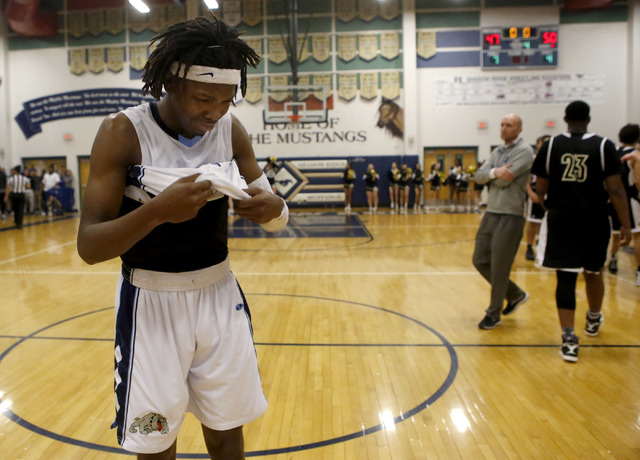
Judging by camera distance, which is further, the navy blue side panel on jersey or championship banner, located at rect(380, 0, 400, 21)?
A: championship banner, located at rect(380, 0, 400, 21)

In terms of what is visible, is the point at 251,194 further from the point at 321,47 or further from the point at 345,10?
the point at 345,10

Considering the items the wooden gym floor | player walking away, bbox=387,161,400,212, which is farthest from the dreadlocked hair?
player walking away, bbox=387,161,400,212

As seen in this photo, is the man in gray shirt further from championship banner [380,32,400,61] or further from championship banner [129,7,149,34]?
championship banner [129,7,149,34]

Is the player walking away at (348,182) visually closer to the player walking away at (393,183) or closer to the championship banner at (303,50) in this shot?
the player walking away at (393,183)

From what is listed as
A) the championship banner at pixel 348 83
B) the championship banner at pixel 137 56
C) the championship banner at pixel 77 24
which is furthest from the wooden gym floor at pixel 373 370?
the championship banner at pixel 77 24

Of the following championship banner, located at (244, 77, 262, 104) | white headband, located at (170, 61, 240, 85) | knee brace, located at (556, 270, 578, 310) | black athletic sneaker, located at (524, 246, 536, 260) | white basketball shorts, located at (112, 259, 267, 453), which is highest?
championship banner, located at (244, 77, 262, 104)

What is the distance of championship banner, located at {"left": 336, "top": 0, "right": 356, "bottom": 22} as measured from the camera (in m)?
17.4

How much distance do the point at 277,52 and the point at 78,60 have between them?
6.95 m

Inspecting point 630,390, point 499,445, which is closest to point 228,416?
point 499,445

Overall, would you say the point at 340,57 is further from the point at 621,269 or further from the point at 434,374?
the point at 434,374

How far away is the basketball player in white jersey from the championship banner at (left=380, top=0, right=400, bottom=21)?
1725 cm

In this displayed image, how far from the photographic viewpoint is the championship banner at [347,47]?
1750cm

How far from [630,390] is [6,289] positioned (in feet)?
20.5

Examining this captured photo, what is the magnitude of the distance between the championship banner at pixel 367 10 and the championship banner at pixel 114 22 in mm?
8126
